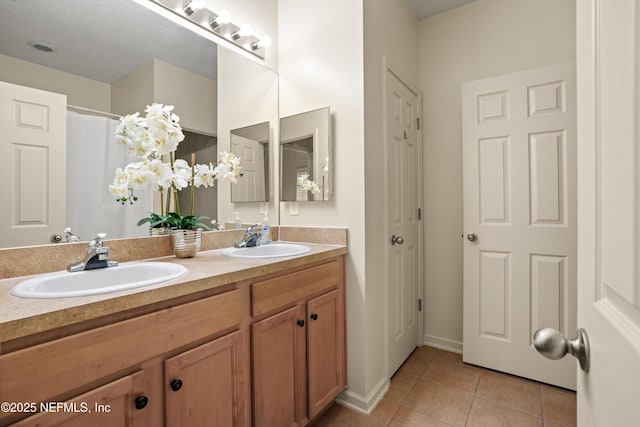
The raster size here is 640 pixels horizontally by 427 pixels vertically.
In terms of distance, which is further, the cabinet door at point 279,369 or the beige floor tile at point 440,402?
the beige floor tile at point 440,402

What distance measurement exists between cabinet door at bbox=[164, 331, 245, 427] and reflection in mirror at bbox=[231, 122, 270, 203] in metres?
1.03

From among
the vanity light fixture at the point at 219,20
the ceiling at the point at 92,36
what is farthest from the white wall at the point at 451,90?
the ceiling at the point at 92,36

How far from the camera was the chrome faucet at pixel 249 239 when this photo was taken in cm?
181

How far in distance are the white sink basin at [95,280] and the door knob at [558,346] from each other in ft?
3.16

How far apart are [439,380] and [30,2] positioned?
279cm

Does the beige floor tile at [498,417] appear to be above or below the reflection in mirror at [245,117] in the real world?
below

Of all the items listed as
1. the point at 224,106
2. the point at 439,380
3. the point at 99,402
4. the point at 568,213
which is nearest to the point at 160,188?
the point at 224,106

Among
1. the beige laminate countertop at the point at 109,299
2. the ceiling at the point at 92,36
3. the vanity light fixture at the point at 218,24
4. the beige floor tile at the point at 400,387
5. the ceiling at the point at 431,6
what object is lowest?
the beige floor tile at the point at 400,387

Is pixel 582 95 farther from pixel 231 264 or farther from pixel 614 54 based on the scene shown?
pixel 231 264

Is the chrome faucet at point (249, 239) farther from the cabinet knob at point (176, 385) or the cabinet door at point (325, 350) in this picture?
the cabinet knob at point (176, 385)

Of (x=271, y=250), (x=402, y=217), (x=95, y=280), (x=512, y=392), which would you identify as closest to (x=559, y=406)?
(x=512, y=392)

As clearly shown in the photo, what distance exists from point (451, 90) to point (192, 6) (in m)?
1.91

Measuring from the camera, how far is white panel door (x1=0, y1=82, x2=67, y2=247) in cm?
109

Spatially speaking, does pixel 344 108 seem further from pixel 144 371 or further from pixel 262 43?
pixel 144 371
